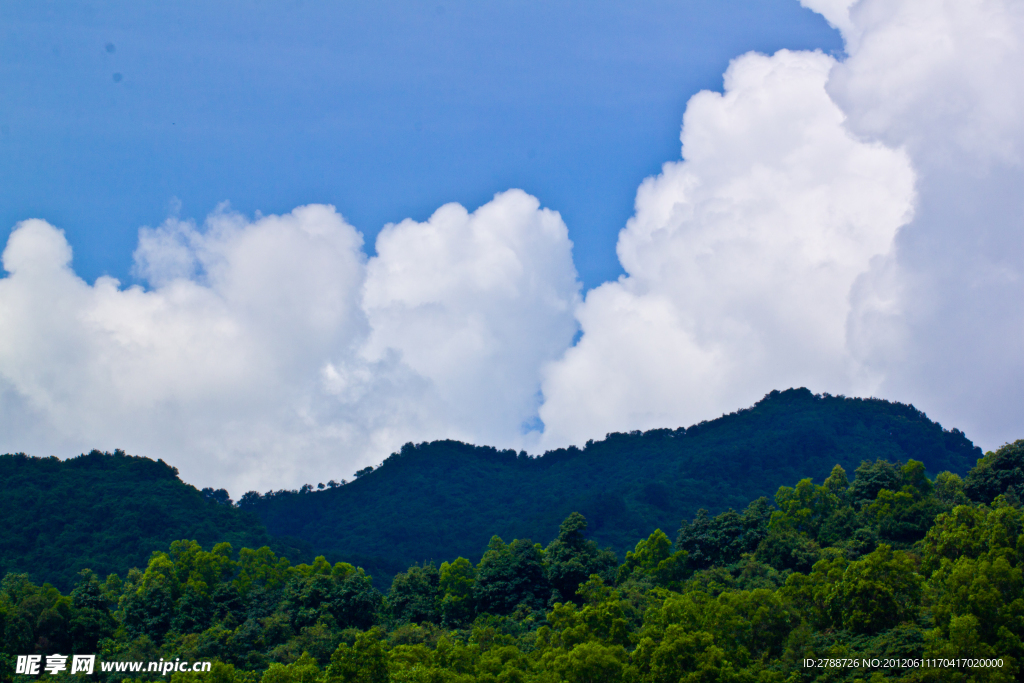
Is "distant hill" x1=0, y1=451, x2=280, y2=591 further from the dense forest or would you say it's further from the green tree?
the green tree

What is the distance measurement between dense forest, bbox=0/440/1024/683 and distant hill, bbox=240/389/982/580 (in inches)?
1275

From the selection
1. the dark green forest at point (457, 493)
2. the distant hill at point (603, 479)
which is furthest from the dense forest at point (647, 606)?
the distant hill at point (603, 479)

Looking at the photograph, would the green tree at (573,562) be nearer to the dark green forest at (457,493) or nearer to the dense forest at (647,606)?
the dense forest at (647,606)

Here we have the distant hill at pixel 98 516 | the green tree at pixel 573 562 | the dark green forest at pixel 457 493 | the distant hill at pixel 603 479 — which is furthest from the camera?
the distant hill at pixel 603 479

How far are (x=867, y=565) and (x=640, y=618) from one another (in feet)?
34.0

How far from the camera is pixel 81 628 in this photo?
39500 millimetres

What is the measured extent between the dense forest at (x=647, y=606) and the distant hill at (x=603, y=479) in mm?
32374

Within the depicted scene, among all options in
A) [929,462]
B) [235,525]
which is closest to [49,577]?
[235,525]

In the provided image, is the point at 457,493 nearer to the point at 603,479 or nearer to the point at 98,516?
the point at 603,479

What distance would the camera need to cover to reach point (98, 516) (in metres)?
67.5

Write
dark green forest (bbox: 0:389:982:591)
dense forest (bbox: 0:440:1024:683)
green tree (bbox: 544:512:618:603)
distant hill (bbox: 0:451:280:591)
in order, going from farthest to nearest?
1. dark green forest (bbox: 0:389:982:591)
2. distant hill (bbox: 0:451:280:591)
3. green tree (bbox: 544:512:618:603)
4. dense forest (bbox: 0:440:1024:683)

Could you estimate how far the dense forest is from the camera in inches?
1048

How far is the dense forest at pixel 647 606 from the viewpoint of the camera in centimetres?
2661

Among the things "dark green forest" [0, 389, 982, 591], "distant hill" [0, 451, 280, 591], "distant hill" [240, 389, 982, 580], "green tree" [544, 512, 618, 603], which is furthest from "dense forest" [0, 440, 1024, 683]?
"distant hill" [240, 389, 982, 580]
